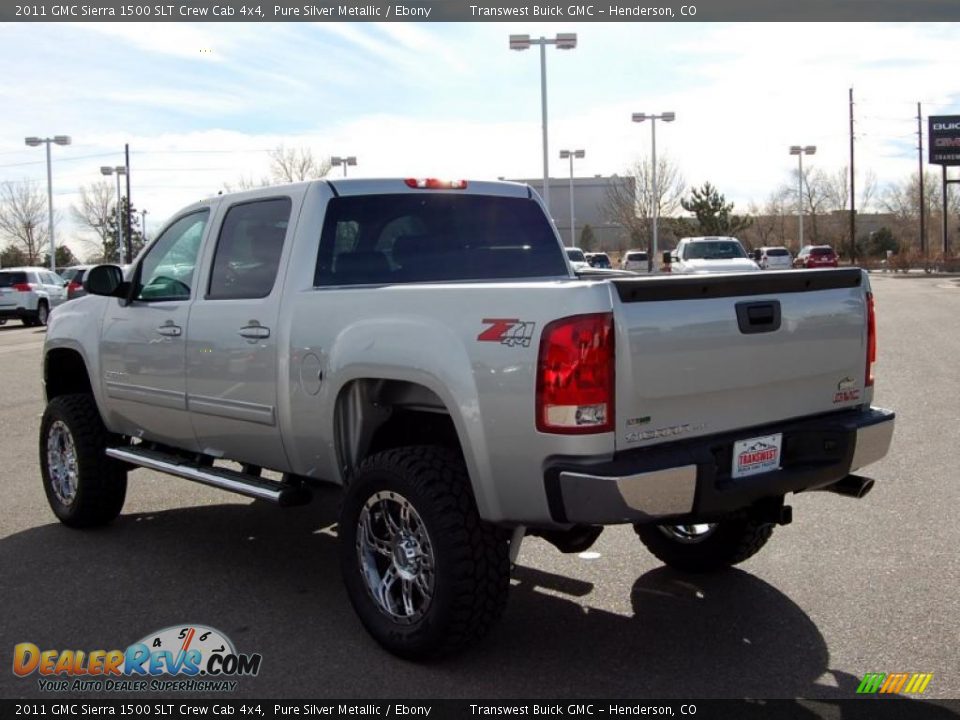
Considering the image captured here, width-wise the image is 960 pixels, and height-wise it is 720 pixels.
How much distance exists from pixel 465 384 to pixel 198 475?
2205 mm

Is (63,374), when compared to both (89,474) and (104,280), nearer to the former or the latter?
(89,474)

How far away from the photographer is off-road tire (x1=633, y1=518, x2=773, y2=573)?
498 cm

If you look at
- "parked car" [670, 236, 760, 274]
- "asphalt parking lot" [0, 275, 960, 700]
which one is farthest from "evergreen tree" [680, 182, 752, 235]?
"asphalt parking lot" [0, 275, 960, 700]

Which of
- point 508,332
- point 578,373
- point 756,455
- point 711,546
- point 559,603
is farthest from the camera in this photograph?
point 711,546

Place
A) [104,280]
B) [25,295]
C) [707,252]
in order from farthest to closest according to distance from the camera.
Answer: [25,295], [707,252], [104,280]

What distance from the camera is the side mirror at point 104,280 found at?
19.2 feet

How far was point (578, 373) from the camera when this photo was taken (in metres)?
3.57

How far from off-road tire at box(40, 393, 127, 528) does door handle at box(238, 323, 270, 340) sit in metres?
1.92

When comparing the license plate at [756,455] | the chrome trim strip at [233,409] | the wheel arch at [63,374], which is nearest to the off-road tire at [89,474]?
the wheel arch at [63,374]

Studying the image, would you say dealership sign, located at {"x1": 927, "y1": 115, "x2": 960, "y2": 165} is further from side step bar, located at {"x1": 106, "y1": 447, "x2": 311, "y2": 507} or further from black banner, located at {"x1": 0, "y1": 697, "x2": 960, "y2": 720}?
black banner, located at {"x1": 0, "y1": 697, "x2": 960, "y2": 720}

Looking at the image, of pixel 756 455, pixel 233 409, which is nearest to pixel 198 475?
pixel 233 409

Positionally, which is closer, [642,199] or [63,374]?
[63,374]

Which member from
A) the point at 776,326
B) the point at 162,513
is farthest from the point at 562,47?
the point at 776,326

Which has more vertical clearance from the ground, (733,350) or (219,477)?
(733,350)
